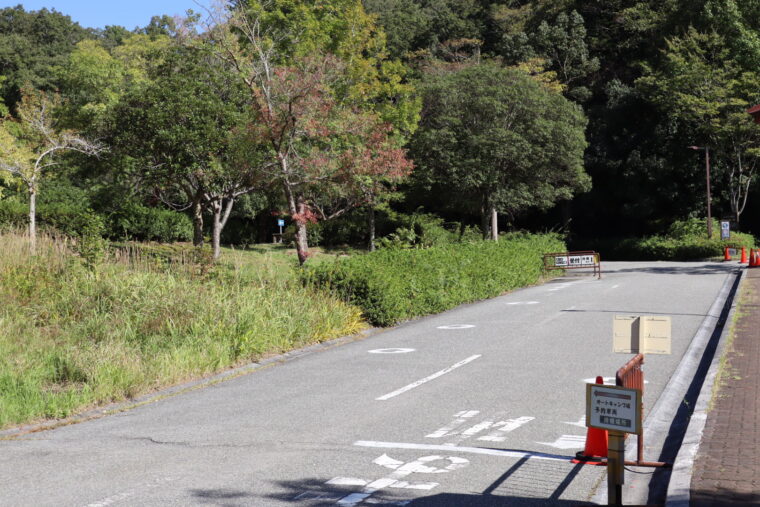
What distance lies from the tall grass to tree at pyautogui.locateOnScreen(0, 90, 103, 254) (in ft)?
6.34

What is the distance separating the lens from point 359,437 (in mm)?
8062

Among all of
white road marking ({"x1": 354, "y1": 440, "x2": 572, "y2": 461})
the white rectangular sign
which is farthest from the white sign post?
the white rectangular sign

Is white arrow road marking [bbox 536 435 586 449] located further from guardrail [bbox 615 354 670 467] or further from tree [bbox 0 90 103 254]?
tree [bbox 0 90 103 254]

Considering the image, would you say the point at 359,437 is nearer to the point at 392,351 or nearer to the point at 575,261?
the point at 392,351

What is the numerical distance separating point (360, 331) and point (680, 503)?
435 inches

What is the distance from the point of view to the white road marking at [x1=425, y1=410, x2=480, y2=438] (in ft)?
26.8

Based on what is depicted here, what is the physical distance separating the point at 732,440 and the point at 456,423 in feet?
9.27

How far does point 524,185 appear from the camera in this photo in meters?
40.9

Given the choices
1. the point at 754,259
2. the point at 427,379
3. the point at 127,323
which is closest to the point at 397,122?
the point at 754,259

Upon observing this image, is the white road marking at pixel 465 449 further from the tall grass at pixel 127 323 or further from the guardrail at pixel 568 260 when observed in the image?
the guardrail at pixel 568 260

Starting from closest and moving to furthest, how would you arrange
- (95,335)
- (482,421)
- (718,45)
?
(482,421) → (95,335) → (718,45)

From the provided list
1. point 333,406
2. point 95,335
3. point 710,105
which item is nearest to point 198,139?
point 95,335

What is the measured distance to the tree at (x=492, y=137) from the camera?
1528 inches

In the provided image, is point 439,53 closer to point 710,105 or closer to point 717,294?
point 710,105
